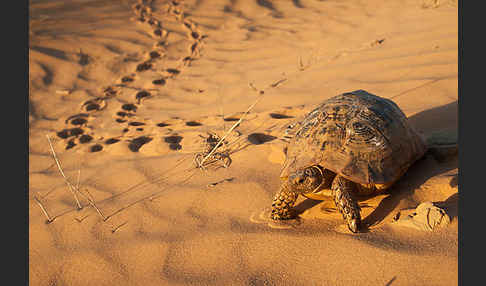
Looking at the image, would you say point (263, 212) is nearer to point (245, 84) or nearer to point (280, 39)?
point (245, 84)

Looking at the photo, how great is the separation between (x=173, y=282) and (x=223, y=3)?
8.77 m

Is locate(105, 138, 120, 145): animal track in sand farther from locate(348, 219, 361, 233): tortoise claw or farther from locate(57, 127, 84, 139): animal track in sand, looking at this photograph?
locate(348, 219, 361, 233): tortoise claw

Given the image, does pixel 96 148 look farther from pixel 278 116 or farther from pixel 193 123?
pixel 278 116

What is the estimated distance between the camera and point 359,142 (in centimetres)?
231

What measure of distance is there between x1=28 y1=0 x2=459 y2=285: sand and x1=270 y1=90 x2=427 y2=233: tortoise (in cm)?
16

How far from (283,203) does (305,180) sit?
0.70 ft

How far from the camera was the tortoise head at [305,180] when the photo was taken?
221cm

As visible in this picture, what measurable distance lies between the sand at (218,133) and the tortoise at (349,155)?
0.51 feet

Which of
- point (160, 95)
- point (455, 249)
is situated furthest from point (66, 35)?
point (455, 249)

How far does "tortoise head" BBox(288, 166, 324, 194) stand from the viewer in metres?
2.21

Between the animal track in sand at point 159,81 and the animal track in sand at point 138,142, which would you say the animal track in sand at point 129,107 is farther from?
the animal track in sand at point 138,142

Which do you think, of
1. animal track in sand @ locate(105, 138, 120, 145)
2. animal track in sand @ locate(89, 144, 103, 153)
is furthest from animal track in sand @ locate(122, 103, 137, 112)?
animal track in sand @ locate(89, 144, 103, 153)

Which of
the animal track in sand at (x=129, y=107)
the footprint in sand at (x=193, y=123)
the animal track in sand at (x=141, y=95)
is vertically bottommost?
the footprint in sand at (x=193, y=123)

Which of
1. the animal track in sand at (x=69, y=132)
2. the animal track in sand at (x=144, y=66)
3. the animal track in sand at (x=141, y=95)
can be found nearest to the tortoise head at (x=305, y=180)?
the animal track in sand at (x=69, y=132)
